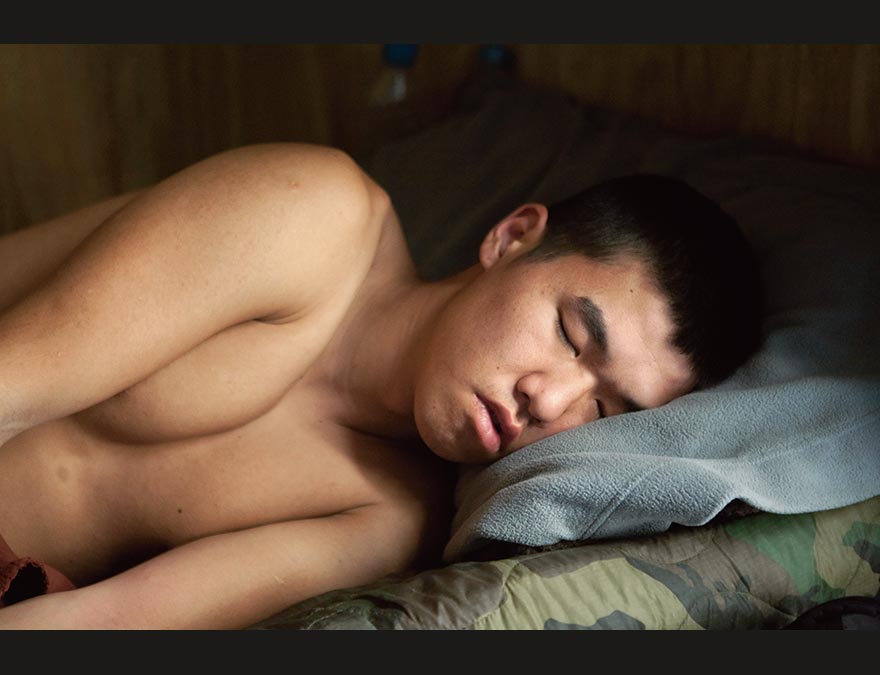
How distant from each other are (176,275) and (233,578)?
31cm

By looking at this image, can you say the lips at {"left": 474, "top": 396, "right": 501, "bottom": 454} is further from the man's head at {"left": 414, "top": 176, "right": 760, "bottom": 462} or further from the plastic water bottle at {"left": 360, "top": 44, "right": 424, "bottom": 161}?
the plastic water bottle at {"left": 360, "top": 44, "right": 424, "bottom": 161}

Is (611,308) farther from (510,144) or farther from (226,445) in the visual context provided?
(510,144)

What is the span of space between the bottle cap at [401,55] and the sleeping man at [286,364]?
3.39 ft

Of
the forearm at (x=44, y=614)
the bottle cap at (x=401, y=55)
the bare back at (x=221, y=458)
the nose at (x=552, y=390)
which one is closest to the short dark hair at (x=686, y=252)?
the nose at (x=552, y=390)

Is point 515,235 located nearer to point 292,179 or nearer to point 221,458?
point 292,179

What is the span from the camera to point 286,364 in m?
1.17

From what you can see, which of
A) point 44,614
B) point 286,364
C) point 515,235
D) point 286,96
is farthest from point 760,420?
point 286,96

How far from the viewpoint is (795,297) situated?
1240 millimetres

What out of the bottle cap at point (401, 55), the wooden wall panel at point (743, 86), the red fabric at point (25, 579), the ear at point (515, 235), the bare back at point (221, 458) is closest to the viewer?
the red fabric at point (25, 579)

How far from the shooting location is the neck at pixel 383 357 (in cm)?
122

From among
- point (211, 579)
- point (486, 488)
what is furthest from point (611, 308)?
point (211, 579)

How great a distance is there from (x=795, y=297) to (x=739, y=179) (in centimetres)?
31

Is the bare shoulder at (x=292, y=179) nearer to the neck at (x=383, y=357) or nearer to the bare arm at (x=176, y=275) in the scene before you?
the bare arm at (x=176, y=275)

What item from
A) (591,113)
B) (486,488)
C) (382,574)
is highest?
(591,113)
